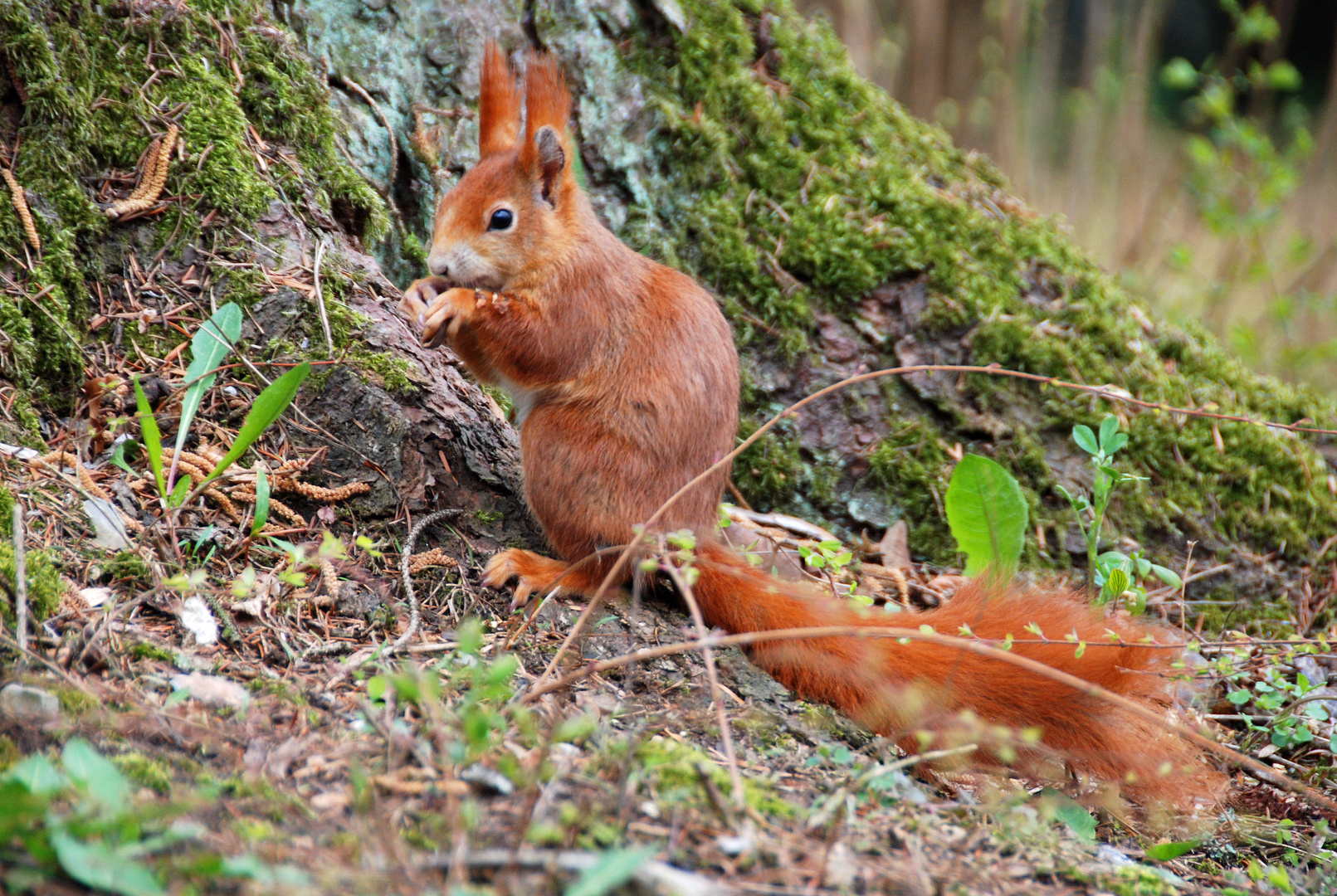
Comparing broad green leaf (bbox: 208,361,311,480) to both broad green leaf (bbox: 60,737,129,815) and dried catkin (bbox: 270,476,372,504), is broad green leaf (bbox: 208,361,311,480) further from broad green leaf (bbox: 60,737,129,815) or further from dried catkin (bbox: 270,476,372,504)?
broad green leaf (bbox: 60,737,129,815)

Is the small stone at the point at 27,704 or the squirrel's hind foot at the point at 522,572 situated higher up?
the small stone at the point at 27,704

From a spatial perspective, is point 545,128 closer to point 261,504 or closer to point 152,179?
point 152,179

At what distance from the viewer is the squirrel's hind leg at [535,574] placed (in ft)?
7.51

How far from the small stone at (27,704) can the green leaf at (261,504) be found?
0.66 m

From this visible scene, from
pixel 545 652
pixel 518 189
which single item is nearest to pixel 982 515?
pixel 545 652

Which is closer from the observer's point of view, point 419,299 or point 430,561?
point 430,561

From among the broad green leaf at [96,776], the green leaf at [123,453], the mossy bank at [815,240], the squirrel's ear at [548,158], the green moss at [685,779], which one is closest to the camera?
the broad green leaf at [96,776]

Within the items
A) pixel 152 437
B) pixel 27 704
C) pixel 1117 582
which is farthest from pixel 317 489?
pixel 1117 582

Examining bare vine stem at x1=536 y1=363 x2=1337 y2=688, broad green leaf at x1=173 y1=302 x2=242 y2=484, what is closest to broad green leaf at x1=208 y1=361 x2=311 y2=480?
broad green leaf at x1=173 y1=302 x2=242 y2=484

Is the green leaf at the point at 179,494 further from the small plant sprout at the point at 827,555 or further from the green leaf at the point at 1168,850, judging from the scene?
the green leaf at the point at 1168,850

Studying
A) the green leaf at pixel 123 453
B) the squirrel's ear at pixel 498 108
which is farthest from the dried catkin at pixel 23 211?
the squirrel's ear at pixel 498 108

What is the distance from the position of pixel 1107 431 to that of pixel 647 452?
120 centimetres

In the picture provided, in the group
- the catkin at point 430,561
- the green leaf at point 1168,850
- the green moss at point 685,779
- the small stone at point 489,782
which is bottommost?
the green leaf at point 1168,850

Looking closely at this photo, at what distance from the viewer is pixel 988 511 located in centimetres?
239
